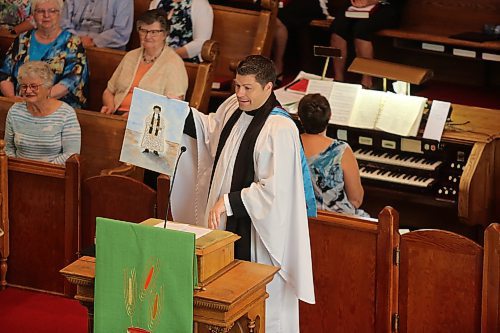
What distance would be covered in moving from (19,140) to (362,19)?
3.12m

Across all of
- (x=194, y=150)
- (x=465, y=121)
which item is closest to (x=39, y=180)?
(x=194, y=150)

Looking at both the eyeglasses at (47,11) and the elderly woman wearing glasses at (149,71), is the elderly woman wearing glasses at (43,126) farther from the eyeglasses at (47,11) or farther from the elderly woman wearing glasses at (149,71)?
the eyeglasses at (47,11)

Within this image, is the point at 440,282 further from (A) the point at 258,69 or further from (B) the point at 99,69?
(B) the point at 99,69

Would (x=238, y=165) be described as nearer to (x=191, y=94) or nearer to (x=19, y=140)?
(x=19, y=140)

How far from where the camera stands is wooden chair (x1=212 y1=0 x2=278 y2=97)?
337 inches

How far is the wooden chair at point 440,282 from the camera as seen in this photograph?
5781mm

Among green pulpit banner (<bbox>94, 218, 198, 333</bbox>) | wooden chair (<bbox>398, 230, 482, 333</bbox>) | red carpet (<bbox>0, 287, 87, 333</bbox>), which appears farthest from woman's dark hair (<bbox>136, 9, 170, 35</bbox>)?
green pulpit banner (<bbox>94, 218, 198, 333</bbox>)

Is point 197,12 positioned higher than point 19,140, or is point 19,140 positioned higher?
point 197,12

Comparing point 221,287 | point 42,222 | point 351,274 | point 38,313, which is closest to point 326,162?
point 351,274

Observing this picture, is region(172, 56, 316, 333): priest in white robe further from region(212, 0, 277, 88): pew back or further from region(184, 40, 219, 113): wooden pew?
region(212, 0, 277, 88): pew back

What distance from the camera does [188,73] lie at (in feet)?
25.9

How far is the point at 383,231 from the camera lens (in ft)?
19.4

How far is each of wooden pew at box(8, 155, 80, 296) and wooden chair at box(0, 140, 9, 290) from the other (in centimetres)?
4

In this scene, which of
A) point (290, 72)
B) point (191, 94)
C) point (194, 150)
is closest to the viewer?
point (194, 150)
